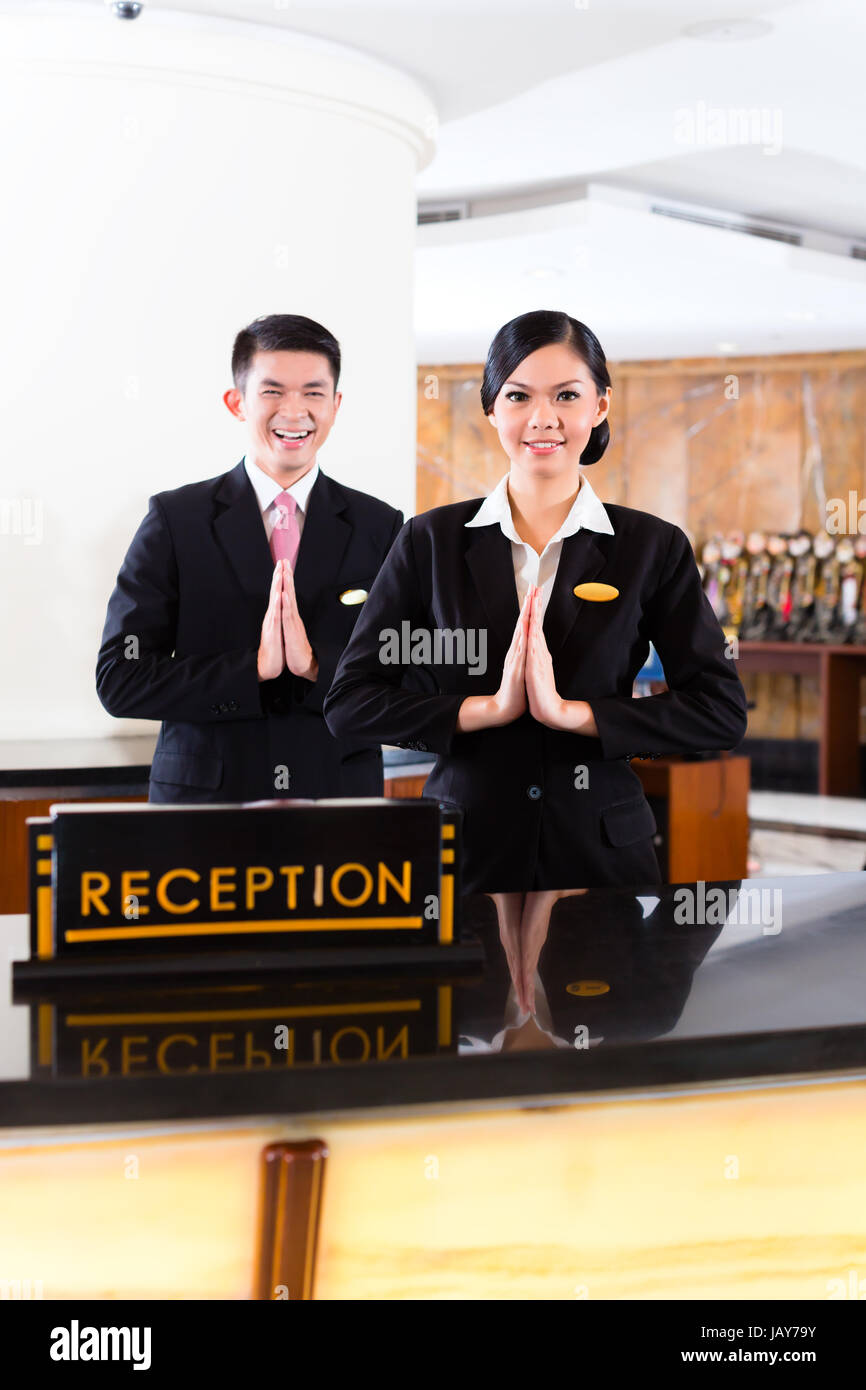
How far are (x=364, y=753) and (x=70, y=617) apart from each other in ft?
5.56

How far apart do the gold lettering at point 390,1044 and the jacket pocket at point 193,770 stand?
4.21 feet

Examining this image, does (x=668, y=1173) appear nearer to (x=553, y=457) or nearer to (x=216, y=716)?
(x=553, y=457)

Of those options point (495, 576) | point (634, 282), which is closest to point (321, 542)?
point (495, 576)

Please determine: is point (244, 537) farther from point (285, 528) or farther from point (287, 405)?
point (287, 405)

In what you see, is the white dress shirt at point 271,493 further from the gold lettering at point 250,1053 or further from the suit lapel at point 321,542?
the gold lettering at point 250,1053

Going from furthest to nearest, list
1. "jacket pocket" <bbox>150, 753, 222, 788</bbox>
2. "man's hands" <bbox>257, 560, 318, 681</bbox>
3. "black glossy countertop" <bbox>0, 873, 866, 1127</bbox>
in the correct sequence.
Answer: "jacket pocket" <bbox>150, 753, 222, 788</bbox>, "man's hands" <bbox>257, 560, 318, 681</bbox>, "black glossy countertop" <bbox>0, 873, 866, 1127</bbox>

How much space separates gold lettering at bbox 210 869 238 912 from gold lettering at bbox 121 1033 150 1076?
19 cm

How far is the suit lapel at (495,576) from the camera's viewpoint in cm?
213

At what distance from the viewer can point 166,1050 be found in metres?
1.26

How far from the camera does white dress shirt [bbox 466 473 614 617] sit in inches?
84.4

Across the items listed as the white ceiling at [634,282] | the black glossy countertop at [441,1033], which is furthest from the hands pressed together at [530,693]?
the white ceiling at [634,282]

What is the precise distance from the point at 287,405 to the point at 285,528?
0.76ft

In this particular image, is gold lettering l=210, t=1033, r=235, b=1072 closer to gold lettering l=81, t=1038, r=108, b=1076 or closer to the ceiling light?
gold lettering l=81, t=1038, r=108, b=1076

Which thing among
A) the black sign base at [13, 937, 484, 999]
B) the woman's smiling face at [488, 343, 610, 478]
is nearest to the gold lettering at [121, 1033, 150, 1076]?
the black sign base at [13, 937, 484, 999]
